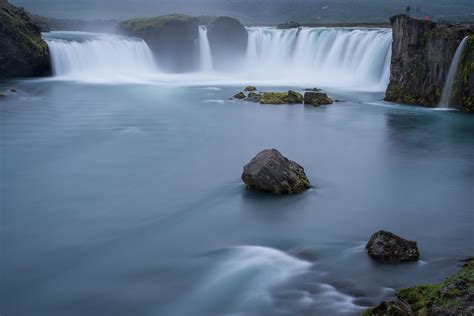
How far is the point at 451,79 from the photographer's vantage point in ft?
82.1

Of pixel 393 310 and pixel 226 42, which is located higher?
pixel 226 42

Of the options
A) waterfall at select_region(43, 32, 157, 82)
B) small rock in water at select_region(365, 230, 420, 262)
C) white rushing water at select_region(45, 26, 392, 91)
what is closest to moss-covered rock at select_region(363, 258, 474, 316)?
small rock in water at select_region(365, 230, 420, 262)

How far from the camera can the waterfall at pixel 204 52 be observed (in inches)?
1831

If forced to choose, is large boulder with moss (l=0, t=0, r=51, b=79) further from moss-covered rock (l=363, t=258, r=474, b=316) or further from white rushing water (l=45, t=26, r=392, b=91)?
moss-covered rock (l=363, t=258, r=474, b=316)

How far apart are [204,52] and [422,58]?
80.3ft

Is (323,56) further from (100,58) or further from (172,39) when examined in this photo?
(100,58)

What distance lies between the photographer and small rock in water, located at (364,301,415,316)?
Result: 228 inches

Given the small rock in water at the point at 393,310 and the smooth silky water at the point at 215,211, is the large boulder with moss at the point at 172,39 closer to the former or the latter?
the smooth silky water at the point at 215,211

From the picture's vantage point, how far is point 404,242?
27.8 feet

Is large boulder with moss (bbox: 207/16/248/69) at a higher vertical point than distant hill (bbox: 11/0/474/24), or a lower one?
lower

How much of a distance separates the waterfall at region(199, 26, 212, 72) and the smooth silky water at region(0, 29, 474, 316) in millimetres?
23249

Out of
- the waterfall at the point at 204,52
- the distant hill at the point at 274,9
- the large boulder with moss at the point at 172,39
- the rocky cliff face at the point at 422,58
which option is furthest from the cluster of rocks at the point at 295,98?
the distant hill at the point at 274,9

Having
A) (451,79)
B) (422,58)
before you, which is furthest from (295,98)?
(451,79)

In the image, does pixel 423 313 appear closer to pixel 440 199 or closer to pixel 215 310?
pixel 215 310
